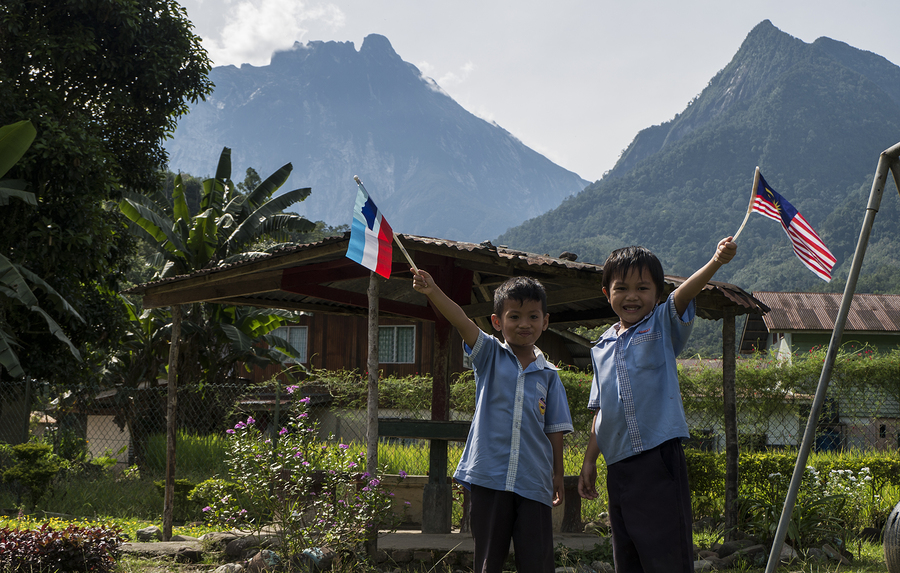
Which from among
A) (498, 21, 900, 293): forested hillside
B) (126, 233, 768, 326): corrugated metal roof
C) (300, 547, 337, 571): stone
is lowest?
(300, 547, 337, 571): stone

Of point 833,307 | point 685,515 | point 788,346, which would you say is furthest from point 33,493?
point 833,307

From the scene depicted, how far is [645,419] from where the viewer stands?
9.93 feet

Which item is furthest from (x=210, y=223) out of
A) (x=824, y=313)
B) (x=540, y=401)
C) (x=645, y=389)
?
(x=824, y=313)

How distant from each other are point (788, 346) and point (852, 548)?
58.0ft

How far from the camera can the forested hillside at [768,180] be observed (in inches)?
2795

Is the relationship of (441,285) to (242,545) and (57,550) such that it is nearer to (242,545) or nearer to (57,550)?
(242,545)

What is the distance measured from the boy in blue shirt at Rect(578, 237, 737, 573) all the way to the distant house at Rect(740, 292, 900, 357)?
67.7 ft

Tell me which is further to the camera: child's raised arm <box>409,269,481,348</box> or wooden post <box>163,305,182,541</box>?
wooden post <box>163,305,182,541</box>

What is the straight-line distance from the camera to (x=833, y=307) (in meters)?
24.4

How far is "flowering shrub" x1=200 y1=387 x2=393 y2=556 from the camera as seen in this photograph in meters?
5.20

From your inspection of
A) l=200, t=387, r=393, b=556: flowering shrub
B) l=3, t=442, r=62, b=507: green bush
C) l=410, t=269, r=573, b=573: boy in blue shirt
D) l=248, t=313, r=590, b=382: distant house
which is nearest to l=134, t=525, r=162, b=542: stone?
l=200, t=387, r=393, b=556: flowering shrub

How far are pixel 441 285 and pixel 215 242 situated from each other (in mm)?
10432

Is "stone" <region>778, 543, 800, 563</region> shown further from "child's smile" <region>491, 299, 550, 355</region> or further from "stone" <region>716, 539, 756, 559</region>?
"child's smile" <region>491, 299, 550, 355</region>

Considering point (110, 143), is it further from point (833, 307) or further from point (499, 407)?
point (833, 307)
